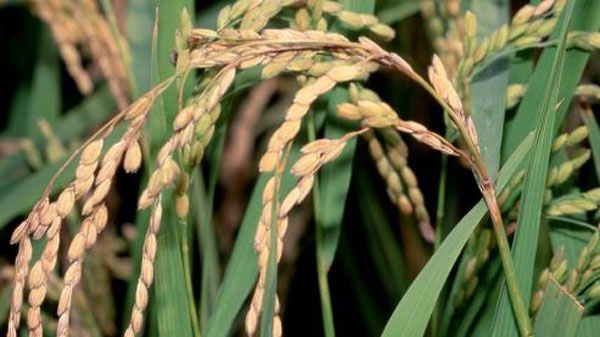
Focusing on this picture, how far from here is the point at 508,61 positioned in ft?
3.52

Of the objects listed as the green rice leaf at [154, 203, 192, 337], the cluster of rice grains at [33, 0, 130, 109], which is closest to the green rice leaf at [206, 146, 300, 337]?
the green rice leaf at [154, 203, 192, 337]

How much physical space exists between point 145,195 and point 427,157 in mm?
1400

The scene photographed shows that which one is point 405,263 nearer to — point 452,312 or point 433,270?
point 452,312

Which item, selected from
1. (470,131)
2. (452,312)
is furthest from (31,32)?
(470,131)

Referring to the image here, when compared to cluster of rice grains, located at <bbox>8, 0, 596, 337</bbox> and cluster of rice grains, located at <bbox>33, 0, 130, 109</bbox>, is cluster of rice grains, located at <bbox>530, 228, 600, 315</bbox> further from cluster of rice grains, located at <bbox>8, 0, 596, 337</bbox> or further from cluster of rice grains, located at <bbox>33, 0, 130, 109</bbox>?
cluster of rice grains, located at <bbox>33, 0, 130, 109</bbox>

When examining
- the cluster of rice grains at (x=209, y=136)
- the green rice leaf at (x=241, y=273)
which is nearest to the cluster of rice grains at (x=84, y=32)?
the green rice leaf at (x=241, y=273)

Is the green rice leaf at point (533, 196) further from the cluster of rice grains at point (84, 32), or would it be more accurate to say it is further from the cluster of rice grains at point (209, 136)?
the cluster of rice grains at point (84, 32)

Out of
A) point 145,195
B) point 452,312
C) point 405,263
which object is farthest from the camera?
point 405,263

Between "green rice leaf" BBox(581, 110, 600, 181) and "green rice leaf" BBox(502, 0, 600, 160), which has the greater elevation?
"green rice leaf" BBox(502, 0, 600, 160)

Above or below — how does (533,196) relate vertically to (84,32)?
below

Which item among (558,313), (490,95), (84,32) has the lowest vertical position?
(558,313)

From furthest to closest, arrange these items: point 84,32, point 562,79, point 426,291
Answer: point 84,32 → point 562,79 → point 426,291

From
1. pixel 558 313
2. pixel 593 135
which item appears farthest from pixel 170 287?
pixel 593 135

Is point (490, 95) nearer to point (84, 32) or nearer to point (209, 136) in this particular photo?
point (209, 136)
